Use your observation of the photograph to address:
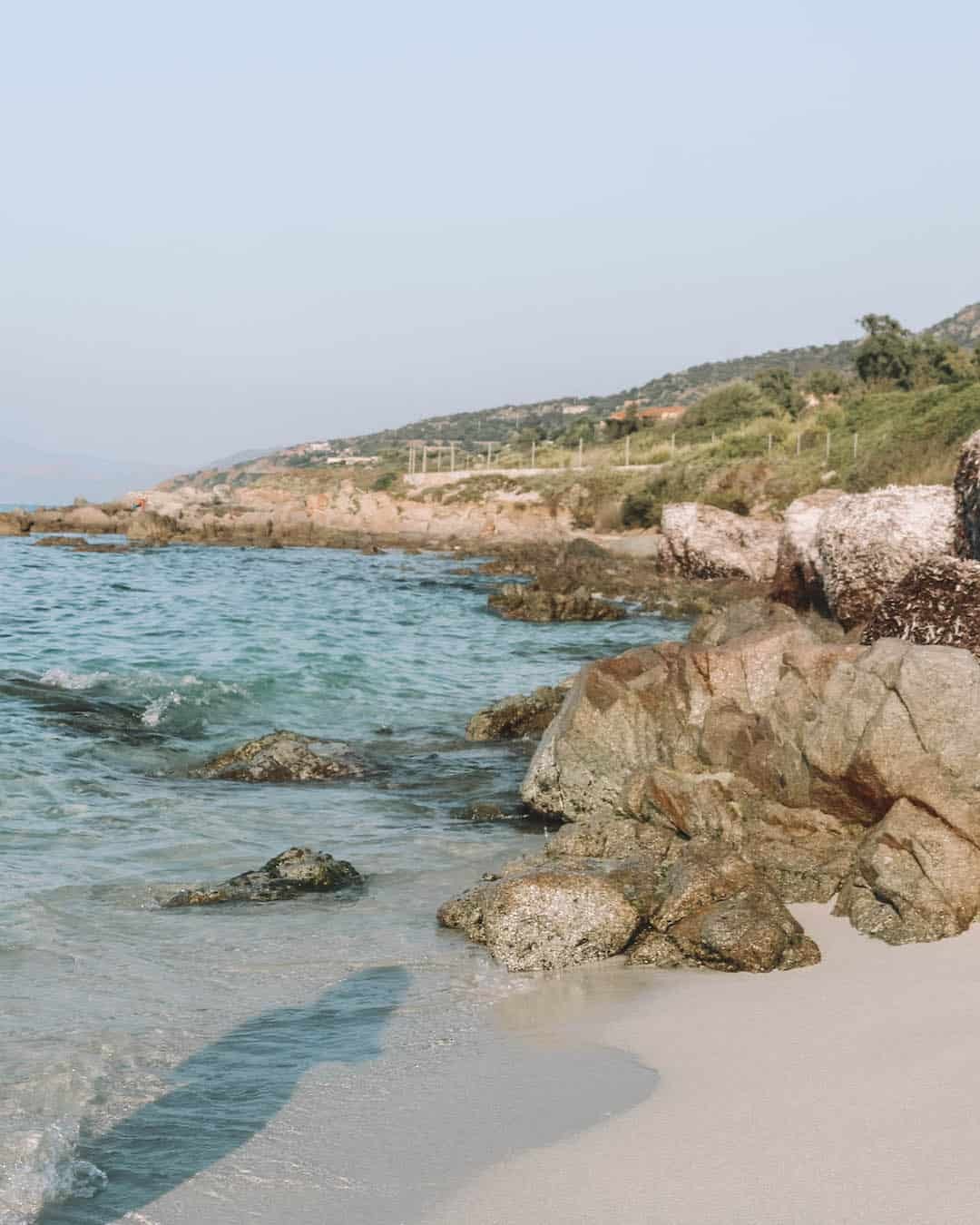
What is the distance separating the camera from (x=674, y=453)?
5494 cm

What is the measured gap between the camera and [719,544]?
89.1 ft

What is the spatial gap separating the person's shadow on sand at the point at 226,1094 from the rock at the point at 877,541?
9.94m

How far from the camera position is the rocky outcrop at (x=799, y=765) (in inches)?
222

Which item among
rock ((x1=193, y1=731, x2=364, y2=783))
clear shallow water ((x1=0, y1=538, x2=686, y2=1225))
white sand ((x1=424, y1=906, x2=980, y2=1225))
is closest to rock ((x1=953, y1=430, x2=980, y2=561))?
clear shallow water ((x1=0, y1=538, x2=686, y2=1225))

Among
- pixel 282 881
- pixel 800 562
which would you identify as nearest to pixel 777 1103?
pixel 282 881

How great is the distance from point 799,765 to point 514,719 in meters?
4.70

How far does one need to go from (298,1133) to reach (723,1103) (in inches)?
52.8

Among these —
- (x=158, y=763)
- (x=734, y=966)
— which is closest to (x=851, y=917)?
(x=734, y=966)

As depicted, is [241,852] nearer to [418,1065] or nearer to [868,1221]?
[418,1065]

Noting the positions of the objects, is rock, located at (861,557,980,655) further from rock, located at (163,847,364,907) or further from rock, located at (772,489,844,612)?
rock, located at (772,489,844,612)

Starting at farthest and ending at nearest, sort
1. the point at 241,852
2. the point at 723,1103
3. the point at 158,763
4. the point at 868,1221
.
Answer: the point at 158,763 < the point at 241,852 < the point at 723,1103 < the point at 868,1221

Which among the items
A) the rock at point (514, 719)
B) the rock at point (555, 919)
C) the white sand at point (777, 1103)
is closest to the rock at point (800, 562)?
the rock at point (514, 719)

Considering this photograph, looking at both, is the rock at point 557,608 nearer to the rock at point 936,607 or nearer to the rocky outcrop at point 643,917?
the rock at point 936,607

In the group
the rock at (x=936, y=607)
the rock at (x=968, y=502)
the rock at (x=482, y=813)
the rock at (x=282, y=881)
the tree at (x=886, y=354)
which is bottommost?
the rock at (x=482, y=813)
